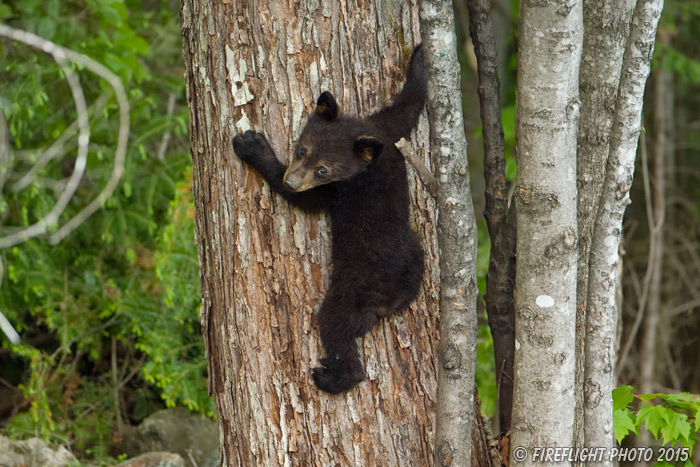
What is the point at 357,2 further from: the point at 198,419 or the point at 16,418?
the point at 16,418

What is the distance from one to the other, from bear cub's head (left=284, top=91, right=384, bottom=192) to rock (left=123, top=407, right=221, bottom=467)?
3.49 m

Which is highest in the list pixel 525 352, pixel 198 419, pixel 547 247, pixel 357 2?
pixel 357 2

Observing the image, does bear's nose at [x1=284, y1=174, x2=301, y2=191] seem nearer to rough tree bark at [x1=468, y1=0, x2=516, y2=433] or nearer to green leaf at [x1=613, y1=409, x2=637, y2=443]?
rough tree bark at [x1=468, y1=0, x2=516, y2=433]

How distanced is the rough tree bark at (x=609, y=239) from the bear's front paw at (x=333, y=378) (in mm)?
1077

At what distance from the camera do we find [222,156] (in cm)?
278

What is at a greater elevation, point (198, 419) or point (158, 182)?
point (158, 182)

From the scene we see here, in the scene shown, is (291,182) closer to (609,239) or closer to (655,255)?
(609,239)

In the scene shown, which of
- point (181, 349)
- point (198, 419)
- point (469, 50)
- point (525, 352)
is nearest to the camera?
point (525, 352)

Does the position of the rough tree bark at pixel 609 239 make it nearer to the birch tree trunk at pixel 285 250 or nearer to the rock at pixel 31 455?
the birch tree trunk at pixel 285 250

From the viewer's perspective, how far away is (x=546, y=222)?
2525mm

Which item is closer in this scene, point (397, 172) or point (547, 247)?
point (547, 247)

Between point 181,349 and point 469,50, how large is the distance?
16.7 feet

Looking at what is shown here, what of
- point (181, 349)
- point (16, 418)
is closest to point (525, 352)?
point (181, 349)

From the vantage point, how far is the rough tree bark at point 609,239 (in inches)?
110
